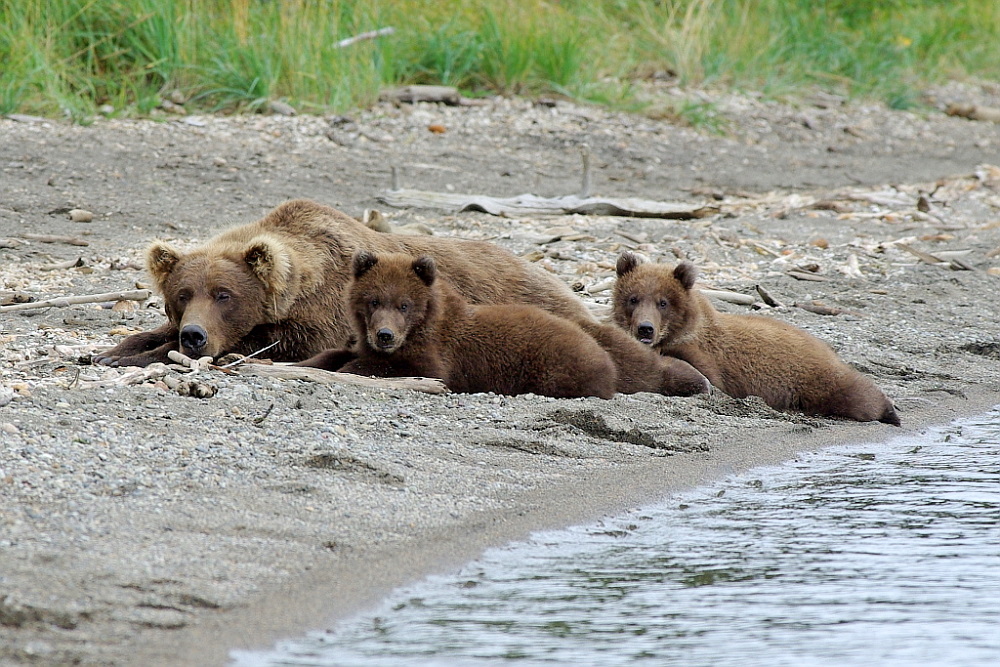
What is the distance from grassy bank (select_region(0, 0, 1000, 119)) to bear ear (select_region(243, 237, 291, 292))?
716 centimetres

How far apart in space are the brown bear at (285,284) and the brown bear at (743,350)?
0.45 meters

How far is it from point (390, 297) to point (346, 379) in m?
0.48

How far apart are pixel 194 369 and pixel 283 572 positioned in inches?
102

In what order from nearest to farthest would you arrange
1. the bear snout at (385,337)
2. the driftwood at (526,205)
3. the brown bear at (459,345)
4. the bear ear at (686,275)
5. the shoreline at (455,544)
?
the shoreline at (455,544)
the bear snout at (385,337)
the brown bear at (459,345)
the bear ear at (686,275)
the driftwood at (526,205)

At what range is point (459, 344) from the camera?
6.92m

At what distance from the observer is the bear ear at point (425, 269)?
6871 mm

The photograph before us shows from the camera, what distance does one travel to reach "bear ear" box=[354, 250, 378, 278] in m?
6.95

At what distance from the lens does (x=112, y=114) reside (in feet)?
45.3

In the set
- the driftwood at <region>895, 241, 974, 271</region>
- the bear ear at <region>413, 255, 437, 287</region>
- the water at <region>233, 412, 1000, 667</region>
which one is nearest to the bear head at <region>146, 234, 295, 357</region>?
the bear ear at <region>413, 255, 437, 287</region>

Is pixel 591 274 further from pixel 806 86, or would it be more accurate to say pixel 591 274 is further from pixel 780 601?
pixel 806 86

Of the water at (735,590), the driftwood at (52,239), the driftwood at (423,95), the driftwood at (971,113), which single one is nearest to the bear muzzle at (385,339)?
the water at (735,590)

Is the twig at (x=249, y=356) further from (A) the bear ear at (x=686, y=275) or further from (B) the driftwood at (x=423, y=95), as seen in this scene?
(B) the driftwood at (x=423, y=95)

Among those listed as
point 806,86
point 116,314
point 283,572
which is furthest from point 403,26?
point 283,572

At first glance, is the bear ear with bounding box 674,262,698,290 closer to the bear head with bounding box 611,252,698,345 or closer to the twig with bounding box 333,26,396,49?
the bear head with bounding box 611,252,698,345
